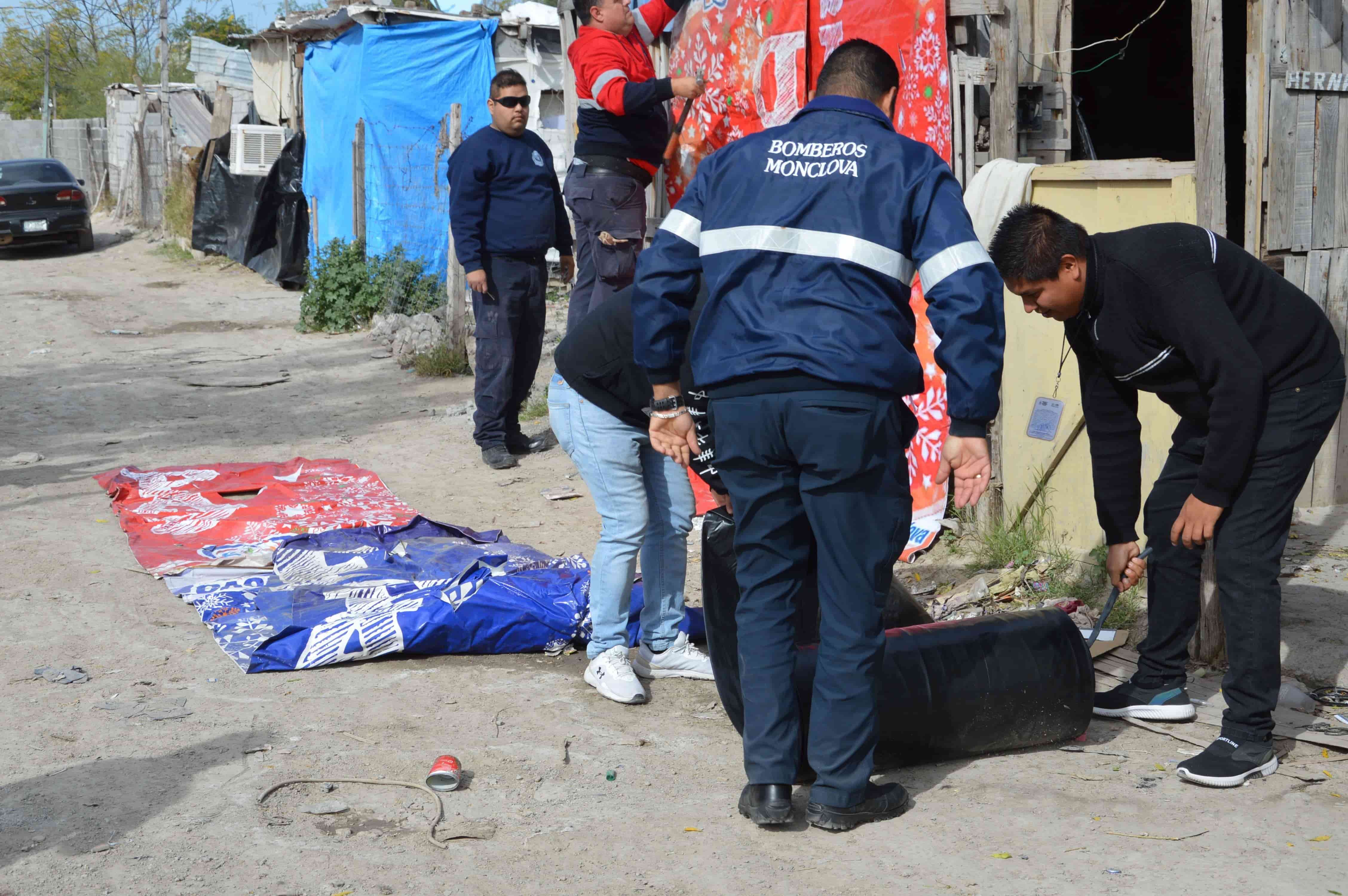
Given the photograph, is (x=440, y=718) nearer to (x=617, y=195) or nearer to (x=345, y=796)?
(x=345, y=796)

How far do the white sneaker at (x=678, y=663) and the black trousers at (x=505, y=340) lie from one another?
345 cm

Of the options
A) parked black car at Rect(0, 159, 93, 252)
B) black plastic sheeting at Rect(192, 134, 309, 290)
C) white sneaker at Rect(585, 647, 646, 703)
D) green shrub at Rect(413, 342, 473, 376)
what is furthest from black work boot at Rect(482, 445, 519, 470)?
parked black car at Rect(0, 159, 93, 252)

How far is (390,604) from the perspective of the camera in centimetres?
473

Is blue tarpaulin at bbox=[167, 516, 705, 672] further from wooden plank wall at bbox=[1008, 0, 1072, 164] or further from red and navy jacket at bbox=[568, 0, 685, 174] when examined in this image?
wooden plank wall at bbox=[1008, 0, 1072, 164]

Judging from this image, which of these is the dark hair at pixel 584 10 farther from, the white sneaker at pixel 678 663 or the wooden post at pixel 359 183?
the wooden post at pixel 359 183

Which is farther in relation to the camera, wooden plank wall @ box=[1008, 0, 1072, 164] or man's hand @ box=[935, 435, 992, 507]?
wooden plank wall @ box=[1008, 0, 1072, 164]

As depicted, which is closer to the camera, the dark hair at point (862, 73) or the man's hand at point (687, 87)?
the dark hair at point (862, 73)

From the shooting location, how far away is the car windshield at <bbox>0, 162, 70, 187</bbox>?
20.3 metres

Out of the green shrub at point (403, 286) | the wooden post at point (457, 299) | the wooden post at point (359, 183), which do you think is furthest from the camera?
the wooden post at point (359, 183)

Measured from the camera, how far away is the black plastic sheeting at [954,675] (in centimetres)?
345

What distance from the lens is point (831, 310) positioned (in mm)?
2963

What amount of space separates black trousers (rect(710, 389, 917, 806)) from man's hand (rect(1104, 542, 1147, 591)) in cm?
85

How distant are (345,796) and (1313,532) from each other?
4267 mm

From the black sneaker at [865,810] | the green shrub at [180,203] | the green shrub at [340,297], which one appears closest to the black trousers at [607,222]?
the black sneaker at [865,810]
